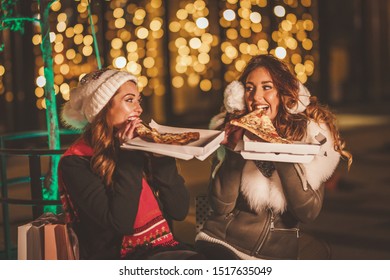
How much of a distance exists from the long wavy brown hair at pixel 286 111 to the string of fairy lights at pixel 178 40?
23.8ft

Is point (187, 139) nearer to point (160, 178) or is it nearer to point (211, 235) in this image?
point (160, 178)

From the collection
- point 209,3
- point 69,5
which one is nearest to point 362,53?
point 209,3

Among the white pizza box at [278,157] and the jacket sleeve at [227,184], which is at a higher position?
the white pizza box at [278,157]

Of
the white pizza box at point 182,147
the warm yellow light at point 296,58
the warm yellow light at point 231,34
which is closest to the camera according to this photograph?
the white pizza box at point 182,147

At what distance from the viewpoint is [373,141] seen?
11.8 meters

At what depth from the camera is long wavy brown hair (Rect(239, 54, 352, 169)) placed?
3.24 m

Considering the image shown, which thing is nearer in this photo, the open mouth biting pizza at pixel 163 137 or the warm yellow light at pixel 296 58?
the open mouth biting pizza at pixel 163 137

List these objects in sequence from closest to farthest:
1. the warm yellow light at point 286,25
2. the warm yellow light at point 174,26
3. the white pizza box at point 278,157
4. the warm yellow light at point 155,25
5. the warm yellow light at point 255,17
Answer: the white pizza box at point 278,157, the warm yellow light at point 155,25, the warm yellow light at point 174,26, the warm yellow light at point 255,17, the warm yellow light at point 286,25

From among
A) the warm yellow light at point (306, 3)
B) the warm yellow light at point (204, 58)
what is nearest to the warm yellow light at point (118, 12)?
the warm yellow light at point (204, 58)

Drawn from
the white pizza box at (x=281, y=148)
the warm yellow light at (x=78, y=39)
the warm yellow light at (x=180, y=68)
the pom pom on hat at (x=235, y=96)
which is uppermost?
the warm yellow light at (x=78, y=39)

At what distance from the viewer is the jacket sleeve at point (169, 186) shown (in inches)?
122

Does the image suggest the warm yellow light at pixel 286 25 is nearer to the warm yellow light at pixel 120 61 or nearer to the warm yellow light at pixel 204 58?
the warm yellow light at pixel 204 58

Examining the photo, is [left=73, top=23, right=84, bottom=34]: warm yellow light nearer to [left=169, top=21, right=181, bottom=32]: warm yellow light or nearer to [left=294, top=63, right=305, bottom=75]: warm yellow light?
[left=169, top=21, right=181, bottom=32]: warm yellow light
